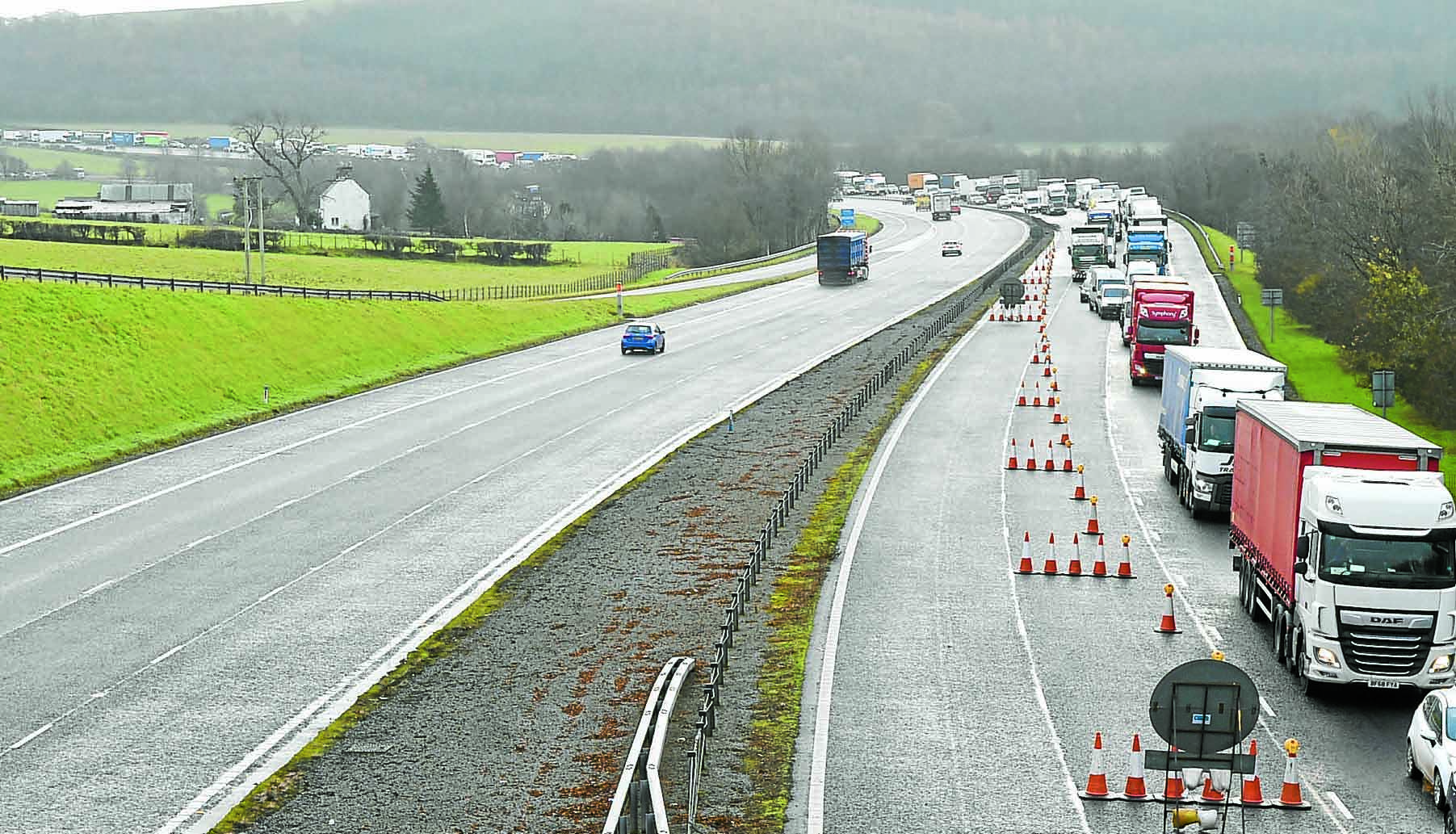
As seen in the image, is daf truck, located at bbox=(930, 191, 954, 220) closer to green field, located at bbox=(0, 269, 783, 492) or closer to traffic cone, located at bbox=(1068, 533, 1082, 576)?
green field, located at bbox=(0, 269, 783, 492)

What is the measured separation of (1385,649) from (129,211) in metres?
168

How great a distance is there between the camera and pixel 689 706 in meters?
19.8

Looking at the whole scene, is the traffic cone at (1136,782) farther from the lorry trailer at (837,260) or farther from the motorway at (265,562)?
the lorry trailer at (837,260)

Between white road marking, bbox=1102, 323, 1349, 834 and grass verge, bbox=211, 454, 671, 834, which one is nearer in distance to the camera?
grass verge, bbox=211, 454, 671, 834

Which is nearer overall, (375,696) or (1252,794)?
(1252,794)

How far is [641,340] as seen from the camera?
65000 millimetres

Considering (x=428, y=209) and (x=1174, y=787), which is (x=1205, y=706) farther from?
(x=428, y=209)

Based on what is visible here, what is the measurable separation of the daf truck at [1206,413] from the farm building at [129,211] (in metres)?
141

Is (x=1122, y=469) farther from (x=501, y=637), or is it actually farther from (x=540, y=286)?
(x=540, y=286)

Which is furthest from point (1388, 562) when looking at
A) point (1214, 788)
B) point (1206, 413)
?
point (1206, 413)

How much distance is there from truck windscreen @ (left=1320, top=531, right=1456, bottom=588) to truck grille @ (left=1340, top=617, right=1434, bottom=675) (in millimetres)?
577

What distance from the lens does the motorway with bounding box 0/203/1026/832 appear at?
59.8ft

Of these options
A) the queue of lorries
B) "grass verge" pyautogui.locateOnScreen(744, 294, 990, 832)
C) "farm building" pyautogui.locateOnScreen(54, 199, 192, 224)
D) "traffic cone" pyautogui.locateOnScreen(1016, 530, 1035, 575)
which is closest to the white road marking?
the queue of lorries

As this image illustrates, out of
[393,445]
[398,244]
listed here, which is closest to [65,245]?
[398,244]
